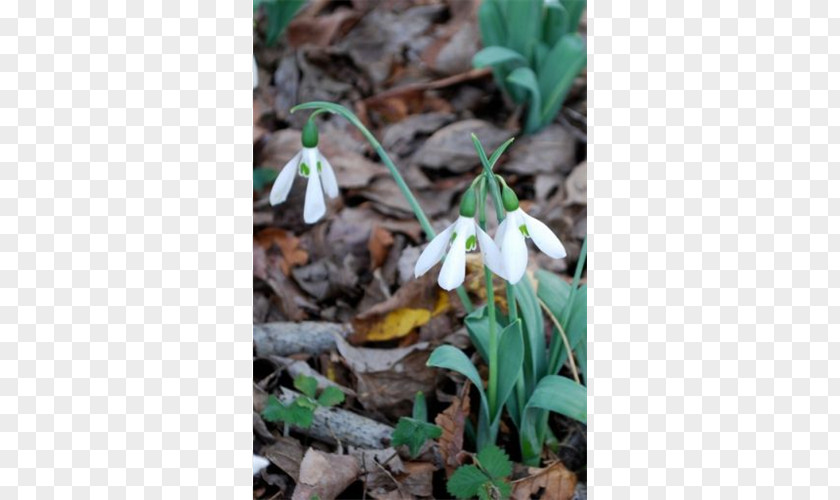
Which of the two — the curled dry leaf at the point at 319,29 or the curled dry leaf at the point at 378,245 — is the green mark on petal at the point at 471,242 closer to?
the curled dry leaf at the point at 378,245

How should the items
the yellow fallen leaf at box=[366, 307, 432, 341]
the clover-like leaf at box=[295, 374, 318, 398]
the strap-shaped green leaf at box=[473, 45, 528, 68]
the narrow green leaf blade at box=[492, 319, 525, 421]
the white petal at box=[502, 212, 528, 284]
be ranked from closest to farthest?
the white petal at box=[502, 212, 528, 284] < the narrow green leaf blade at box=[492, 319, 525, 421] < the clover-like leaf at box=[295, 374, 318, 398] < the yellow fallen leaf at box=[366, 307, 432, 341] < the strap-shaped green leaf at box=[473, 45, 528, 68]

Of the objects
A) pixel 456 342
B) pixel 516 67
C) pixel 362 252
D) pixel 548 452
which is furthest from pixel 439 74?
pixel 548 452

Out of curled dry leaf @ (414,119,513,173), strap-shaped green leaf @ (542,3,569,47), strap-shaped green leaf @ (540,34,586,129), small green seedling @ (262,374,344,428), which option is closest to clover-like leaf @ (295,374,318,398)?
small green seedling @ (262,374,344,428)

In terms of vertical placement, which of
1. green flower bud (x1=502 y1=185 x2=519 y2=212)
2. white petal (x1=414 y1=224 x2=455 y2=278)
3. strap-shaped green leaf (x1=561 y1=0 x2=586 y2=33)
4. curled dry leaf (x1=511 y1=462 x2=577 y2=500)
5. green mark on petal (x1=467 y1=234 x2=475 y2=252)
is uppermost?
green flower bud (x1=502 y1=185 x2=519 y2=212)

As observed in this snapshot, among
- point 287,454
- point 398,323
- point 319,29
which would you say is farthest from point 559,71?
point 287,454

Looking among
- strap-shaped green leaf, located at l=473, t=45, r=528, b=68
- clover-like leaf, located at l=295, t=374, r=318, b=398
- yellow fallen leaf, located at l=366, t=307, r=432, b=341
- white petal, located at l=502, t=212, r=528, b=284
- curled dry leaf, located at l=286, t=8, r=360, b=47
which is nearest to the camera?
white petal, located at l=502, t=212, r=528, b=284

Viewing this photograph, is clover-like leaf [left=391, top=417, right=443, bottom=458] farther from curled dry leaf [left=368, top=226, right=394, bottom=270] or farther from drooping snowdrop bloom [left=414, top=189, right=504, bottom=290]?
curled dry leaf [left=368, top=226, right=394, bottom=270]

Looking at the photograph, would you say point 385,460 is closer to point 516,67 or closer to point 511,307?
point 511,307
